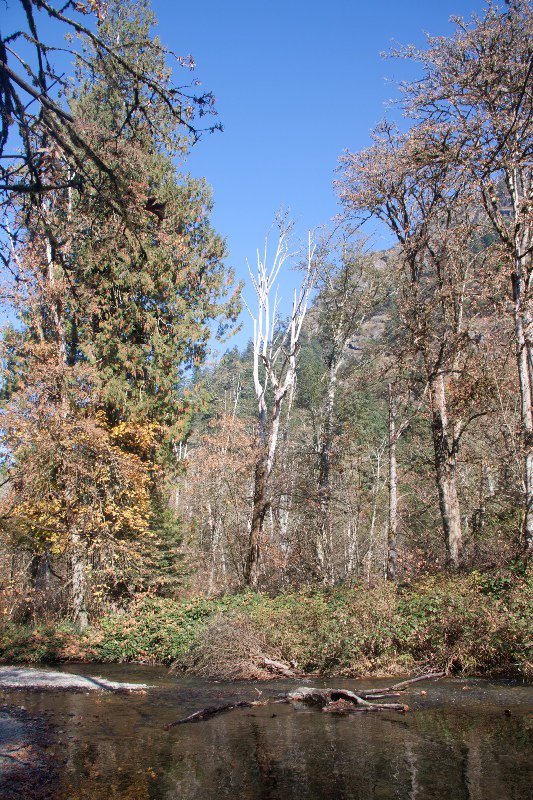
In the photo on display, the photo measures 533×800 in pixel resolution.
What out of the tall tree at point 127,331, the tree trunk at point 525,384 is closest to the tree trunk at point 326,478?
the tall tree at point 127,331

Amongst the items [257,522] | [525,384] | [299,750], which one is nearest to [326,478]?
[257,522]

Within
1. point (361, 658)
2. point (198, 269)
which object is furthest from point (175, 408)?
point (361, 658)

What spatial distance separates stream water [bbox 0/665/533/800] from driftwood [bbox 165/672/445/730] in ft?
0.68

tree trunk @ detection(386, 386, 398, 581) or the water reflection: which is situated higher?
tree trunk @ detection(386, 386, 398, 581)

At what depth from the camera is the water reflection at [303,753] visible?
5535 mm

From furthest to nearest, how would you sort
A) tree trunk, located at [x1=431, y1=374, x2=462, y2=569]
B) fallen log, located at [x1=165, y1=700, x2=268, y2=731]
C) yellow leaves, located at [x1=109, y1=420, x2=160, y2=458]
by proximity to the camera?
yellow leaves, located at [x1=109, y1=420, x2=160, y2=458] < tree trunk, located at [x1=431, y1=374, x2=462, y2=569] < fallen log, located at [x1=165, y1=700, x2=268, y2=731]

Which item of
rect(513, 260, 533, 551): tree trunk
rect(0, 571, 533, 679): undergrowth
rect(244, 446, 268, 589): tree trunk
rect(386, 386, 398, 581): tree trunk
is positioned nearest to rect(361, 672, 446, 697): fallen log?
rect(0, 571, 533, 679): undergrowth

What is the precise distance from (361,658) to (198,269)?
14947mm

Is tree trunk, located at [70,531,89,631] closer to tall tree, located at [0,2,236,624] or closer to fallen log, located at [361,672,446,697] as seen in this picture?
tall tree, located at [0,2,236,624]

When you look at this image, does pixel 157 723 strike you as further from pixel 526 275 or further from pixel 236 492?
pixel 236 492

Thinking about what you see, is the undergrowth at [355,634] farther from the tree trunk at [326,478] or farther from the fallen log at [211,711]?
the tree trunk at [326,478]

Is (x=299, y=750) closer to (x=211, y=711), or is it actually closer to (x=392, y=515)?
(x=211, y=711)

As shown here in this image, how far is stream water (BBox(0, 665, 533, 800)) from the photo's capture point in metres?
5.55

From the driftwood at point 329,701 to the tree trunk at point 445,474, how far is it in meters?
6.97
